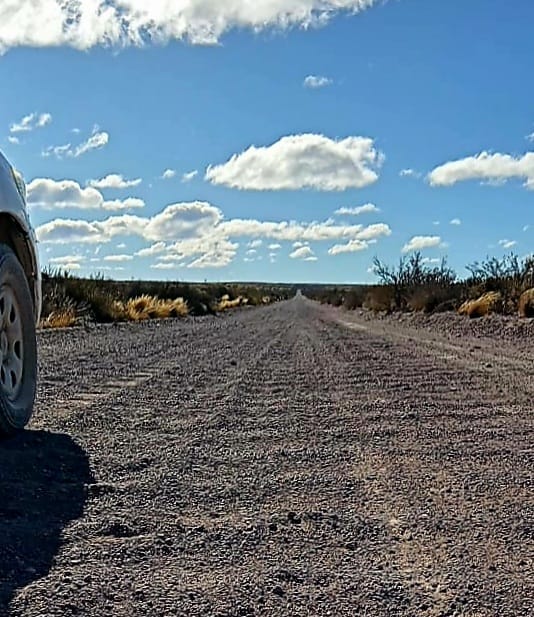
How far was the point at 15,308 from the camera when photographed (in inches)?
215

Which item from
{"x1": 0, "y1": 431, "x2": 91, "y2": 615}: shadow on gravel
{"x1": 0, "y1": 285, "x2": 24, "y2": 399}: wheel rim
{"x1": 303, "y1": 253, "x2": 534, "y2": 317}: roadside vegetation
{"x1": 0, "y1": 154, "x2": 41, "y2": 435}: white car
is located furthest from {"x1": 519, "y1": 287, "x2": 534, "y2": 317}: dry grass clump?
{"x1": 0, "y1": 431, "x2": 91, "y2": 615}: shadow on gravel

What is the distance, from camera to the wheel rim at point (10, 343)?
5204 mm

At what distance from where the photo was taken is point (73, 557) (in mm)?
3066

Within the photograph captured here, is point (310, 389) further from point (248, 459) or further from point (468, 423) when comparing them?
point (248, 459)

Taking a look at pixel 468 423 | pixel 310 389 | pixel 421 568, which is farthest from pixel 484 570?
pixel 310 389

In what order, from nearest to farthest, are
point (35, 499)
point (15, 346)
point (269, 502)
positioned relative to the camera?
point (35, 499), point (269, 502), point (15, 346)

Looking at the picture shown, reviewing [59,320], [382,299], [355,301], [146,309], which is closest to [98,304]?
[146,309]

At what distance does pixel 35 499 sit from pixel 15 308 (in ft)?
6.36

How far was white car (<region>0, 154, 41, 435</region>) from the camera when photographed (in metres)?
5.16

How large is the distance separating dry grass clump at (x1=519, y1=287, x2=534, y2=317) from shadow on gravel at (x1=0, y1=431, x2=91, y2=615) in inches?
629

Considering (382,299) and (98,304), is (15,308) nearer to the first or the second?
(98,304)

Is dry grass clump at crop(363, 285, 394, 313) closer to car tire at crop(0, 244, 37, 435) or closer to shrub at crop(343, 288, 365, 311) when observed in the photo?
shrub at crop(343, 288, 365, 311)

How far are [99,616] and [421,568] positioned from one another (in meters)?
1.16

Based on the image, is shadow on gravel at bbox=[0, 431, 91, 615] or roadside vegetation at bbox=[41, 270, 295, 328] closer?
shadow on gravel at bbox=[0, 431, 91, 615]
